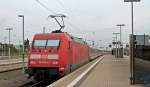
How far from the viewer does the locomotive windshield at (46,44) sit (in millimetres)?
23739

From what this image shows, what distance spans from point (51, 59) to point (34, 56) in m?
1.13

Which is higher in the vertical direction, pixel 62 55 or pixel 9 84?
pixel 62 55

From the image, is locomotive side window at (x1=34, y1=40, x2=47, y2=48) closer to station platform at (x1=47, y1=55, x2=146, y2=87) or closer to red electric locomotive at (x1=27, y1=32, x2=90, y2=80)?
red electric locomotive at (x1=27, y1=32, x2=90, y2=80)

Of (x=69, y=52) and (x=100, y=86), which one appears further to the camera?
(x=69, y=52)

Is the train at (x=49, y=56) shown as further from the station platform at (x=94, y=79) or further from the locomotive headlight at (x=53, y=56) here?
the station platform at (x=94, y=79)

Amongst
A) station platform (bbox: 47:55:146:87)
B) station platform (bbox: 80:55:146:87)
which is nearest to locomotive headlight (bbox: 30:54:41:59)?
station platform (bbox: 47:55:146:87)

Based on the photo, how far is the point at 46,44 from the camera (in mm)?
23984

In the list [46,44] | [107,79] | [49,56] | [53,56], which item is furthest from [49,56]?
[107,79]

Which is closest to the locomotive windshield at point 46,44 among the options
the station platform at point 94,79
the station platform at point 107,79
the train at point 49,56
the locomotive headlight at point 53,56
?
the train at point 49,56

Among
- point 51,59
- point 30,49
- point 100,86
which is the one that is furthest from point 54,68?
point 100,86

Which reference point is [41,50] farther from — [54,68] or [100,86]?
[100,86]

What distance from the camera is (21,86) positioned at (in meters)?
23.0

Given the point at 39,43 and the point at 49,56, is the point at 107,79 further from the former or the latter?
the point at 39,43

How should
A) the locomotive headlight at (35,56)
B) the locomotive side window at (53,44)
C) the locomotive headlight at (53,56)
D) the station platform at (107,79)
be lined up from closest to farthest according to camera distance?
1. the station platform at (107,79)
2. the locomotive headlight at (53,56)
3. the locomotive headlight at (35,56)
4. the locomotive side window at (53,44)
